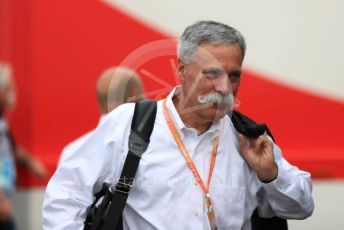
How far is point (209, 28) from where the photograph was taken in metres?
2.57

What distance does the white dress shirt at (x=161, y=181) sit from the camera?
8.30 feet

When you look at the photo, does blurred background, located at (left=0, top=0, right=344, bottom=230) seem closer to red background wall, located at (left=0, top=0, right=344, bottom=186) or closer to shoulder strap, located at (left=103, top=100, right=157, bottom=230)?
red background wall, located at (left=0, top=0, right=344, bottom=186)

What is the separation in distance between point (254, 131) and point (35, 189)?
221cm

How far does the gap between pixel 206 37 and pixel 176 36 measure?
5.93ft

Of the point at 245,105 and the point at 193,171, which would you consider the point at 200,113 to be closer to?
the point at 193,171

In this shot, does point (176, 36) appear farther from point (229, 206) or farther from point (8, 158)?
point (229, 206)

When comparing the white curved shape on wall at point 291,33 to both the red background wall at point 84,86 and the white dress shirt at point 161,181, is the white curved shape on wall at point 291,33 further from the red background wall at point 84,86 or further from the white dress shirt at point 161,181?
the white dress shirt at point 161,181

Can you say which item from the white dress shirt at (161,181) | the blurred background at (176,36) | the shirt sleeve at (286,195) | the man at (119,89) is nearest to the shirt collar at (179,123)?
the white dress shirt at (161,181)

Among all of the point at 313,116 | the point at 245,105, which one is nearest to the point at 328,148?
the point at 313,116

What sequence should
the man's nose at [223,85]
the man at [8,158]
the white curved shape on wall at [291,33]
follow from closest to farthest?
the man's nose at [223,85] < the white curved shape on wall at [291,33] < the man at [8,158]

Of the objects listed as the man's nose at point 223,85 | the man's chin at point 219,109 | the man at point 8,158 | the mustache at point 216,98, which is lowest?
the man at point 8,158

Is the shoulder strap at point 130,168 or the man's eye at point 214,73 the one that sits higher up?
the man's eye at point 214,73

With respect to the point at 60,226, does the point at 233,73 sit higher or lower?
higher

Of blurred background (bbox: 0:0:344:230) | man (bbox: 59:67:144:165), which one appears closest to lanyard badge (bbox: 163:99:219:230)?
man (bbox: 59:67:144:165)
